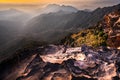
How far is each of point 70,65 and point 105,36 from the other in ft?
117

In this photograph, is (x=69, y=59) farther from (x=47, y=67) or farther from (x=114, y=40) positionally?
(x=114, y=40)

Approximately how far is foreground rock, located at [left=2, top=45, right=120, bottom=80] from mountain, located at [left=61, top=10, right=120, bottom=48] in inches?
716

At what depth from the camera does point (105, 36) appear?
91.6m

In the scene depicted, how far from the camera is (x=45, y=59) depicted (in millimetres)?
63969

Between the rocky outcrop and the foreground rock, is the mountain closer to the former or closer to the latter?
the rocky outcrop

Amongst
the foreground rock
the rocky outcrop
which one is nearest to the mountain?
the rocky outcrop

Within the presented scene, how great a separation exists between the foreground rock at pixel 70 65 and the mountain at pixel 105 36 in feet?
59.7

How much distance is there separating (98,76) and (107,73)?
2173 millimetres

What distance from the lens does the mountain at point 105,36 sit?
84.7 metres

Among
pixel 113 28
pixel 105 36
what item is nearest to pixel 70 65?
pixel 105 36

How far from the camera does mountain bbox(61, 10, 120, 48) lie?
84.7m

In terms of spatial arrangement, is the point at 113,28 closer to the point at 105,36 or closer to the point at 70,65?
the point at 105,36

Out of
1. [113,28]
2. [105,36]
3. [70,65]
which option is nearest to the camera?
[70,65]

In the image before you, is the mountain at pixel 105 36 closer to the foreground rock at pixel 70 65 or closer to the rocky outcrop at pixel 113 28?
the rocky outcrop at pixel 113 28
